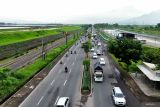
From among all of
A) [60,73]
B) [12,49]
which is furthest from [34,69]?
[12,49]

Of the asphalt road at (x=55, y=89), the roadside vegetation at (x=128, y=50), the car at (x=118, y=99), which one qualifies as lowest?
the asphalt road at (x=55, y=89)

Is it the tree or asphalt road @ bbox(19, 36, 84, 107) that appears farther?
the tree

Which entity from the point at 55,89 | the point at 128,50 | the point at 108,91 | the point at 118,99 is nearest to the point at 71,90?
the point at 55,89

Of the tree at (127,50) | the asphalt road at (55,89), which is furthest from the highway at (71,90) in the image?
the tree at (127,50)

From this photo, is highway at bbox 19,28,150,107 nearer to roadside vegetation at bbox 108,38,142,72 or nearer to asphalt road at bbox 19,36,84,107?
asphalt road at bbox 19,36,84,107

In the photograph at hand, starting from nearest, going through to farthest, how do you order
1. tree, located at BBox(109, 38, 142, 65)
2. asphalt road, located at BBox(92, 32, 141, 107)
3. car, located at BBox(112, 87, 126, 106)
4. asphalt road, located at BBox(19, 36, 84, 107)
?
car, located at BBox(112, 87, 126, 106) → asphalt road, located at BBox(92, 32, 141, 107) → asphalt road, located at BBox(19, 36, 84, 107) → tree, located at BBox(109, 38, 142, 65)

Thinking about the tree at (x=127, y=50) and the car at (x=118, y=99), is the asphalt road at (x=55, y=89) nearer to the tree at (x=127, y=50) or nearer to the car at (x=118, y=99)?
the car at (x=118, y=99)

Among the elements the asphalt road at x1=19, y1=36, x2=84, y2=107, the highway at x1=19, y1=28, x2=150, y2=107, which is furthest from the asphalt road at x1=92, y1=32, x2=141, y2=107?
the asphalt road at x1=19, y1=36, x2=84, y2=107

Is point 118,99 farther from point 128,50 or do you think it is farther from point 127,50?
point 127,50

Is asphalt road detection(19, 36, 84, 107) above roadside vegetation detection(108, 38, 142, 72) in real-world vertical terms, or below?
below

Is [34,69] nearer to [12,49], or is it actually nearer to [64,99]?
[64,99]

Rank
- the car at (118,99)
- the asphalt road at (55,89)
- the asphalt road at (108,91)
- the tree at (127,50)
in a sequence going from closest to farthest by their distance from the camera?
the car at (118,99)
the asphalt road at (108,91)
the asphalt road at (55,89)
the tree at (127,50)
